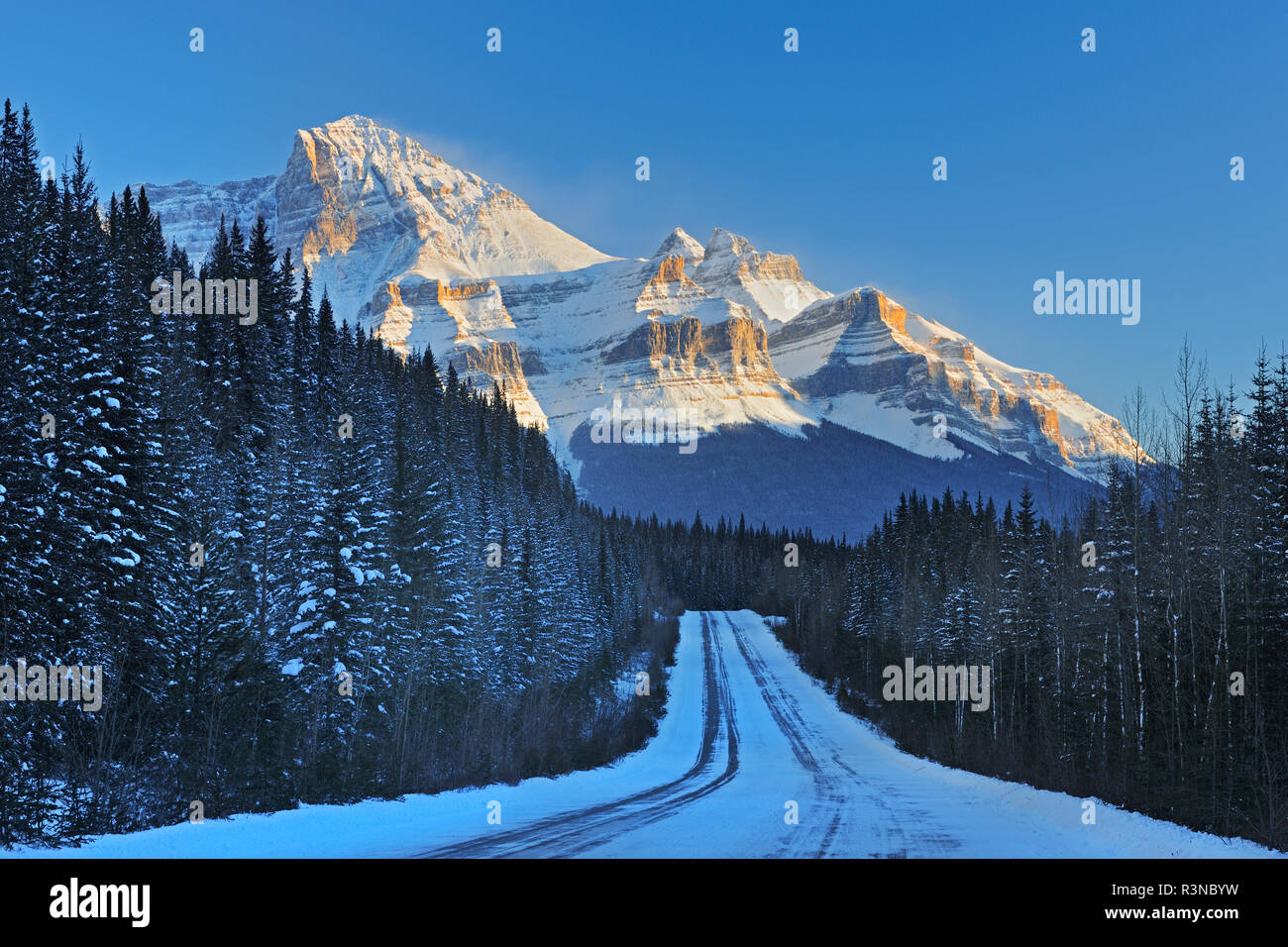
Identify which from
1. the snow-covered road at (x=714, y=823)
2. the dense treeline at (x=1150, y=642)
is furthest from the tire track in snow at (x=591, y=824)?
the dense treeline at (x=1150, y=642)

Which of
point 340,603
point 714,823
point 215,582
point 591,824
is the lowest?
point 714,823

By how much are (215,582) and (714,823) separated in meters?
13.1

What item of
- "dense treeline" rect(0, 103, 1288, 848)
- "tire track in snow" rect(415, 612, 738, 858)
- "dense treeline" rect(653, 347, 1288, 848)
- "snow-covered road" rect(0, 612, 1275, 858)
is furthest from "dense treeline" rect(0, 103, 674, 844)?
"dense treeline" rect(653, 347, 1288, 848)

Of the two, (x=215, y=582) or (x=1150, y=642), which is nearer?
(x=215, y=582)

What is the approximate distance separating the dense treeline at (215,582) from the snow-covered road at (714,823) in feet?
5.59

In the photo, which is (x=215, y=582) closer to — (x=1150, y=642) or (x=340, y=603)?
(x=340, y=603)

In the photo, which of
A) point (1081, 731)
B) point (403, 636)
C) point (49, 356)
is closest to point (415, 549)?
point (403, 636)

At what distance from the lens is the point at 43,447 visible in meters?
22.8

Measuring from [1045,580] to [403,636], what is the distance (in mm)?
31290

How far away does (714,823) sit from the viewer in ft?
57.3

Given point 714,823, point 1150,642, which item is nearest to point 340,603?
point 714,823

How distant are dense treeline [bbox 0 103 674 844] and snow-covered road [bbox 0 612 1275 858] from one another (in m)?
1.71
